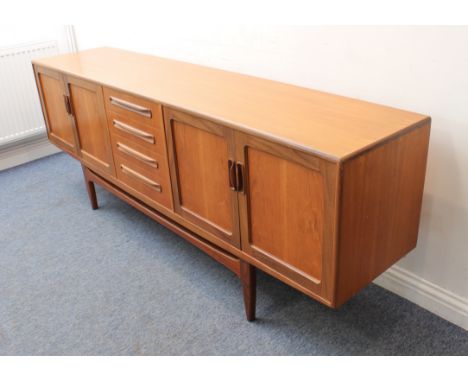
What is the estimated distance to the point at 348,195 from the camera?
128 centimetres

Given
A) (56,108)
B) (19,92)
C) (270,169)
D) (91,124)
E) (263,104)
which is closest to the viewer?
(270,169)

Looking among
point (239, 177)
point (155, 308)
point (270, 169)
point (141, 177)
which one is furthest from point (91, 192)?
point (270, 169)

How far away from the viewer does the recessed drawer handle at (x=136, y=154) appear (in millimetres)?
1931

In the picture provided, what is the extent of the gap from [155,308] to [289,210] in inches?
29.5

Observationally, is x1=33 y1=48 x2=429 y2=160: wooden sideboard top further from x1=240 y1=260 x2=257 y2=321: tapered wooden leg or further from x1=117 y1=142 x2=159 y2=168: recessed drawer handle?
x1=240 y1=260 x2=257 y2=321: tapered wooden leg

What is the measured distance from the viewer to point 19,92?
3.04 metres

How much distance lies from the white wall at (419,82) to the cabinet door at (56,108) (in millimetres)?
871

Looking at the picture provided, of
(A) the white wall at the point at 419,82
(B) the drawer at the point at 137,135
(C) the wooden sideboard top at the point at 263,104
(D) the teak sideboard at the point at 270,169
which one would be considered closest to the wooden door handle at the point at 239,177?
(D) the teak sideboard at the point at 270,169

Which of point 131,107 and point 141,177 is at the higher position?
point 131,107

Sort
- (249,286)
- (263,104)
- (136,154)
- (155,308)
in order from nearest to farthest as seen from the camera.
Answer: (263,104)
(249,286)
(155,308)
(136,154)

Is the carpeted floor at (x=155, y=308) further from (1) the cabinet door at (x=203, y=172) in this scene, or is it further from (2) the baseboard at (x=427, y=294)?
(1) the cabinet door at (x=203, y=172)

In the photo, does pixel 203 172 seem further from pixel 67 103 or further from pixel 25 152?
pixel 25 152

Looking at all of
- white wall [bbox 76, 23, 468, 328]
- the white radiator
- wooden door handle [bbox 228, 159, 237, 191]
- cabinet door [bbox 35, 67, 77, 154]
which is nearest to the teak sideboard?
wooden door handle [bbox 228, 159, 237, 191]

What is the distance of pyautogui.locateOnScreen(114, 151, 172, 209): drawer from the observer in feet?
6.28
